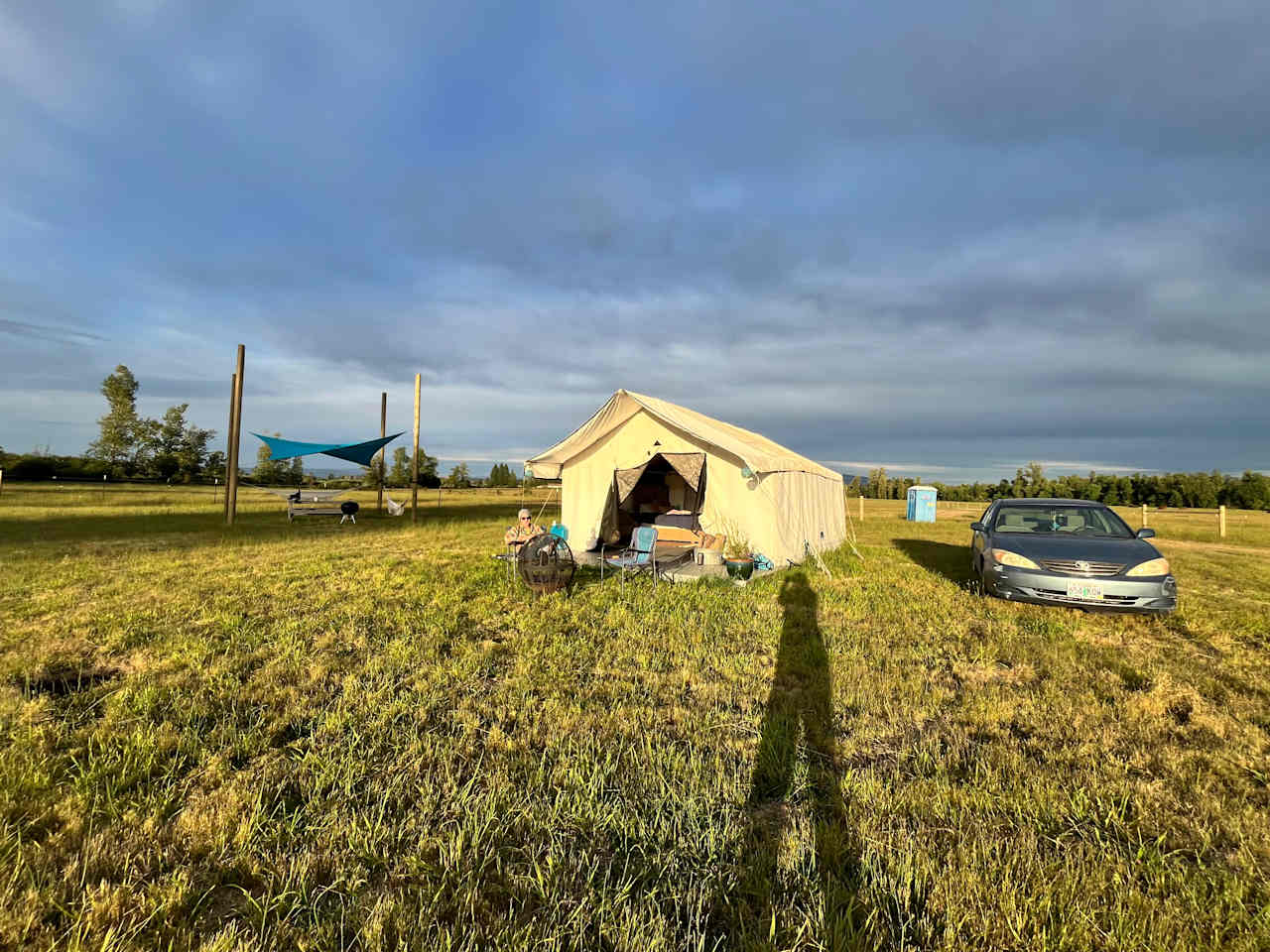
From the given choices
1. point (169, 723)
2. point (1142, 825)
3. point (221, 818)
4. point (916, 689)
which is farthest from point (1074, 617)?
point (169, 723)

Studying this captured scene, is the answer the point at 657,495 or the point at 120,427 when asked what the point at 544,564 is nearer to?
the point at 657,495

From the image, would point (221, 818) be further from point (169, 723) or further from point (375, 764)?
point (169, 723)

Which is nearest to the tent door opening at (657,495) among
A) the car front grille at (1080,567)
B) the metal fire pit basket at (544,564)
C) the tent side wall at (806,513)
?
the tent side wall at (806,513)

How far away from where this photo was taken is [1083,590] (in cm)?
539

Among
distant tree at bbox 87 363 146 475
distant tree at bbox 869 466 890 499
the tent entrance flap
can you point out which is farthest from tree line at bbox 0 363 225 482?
distant tree at bbox 869 466 890 499

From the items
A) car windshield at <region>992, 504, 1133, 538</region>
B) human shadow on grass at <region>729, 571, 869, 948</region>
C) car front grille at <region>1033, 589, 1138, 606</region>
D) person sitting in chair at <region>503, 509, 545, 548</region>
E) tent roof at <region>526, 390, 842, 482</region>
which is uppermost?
tent roof at <region>526, 390, 842, 482</region>

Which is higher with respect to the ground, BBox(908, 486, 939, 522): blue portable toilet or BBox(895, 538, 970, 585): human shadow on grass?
BBox(908, 486, 939, 522): blue portable toilet

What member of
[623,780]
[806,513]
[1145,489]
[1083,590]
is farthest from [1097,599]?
[1145,489]

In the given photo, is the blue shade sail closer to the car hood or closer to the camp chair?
the camp chair

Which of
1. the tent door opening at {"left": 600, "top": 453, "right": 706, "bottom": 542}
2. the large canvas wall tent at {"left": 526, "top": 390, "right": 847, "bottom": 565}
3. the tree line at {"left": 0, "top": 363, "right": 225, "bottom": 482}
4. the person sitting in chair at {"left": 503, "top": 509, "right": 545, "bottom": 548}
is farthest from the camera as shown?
the tree line at {"left": 0, "top": 363, "right": 225, "bottom": 482}

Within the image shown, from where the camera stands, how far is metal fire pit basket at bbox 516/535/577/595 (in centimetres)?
632

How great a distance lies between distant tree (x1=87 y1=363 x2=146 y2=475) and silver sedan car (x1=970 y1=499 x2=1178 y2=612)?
5983 centimetres

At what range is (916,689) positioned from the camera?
3727mm

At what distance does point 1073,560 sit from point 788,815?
517 cm
